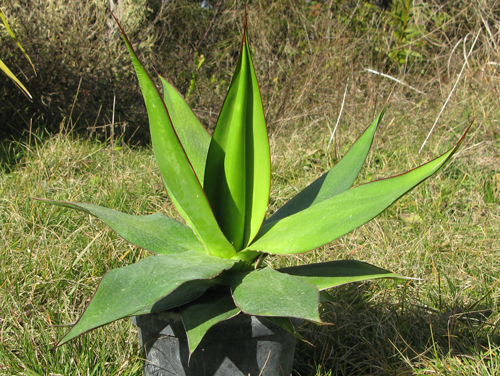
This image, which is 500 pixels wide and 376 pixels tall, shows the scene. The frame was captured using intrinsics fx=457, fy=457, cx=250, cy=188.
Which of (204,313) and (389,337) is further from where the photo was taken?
(389,337)

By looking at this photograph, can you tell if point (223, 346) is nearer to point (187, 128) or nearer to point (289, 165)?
point (187, 128)

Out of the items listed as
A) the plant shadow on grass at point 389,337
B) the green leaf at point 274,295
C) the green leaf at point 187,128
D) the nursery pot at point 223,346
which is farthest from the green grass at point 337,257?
the green leaf at point 187,128

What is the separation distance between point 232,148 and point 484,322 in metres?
1.19

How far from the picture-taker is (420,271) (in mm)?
2059

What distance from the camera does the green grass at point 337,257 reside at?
1.55 m

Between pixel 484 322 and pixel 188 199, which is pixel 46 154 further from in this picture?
pixel 484 322

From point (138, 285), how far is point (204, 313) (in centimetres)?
18

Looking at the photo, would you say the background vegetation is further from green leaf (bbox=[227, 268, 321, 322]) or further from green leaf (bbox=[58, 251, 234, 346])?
green leaf (bbox=[227, 268, 321, 322])

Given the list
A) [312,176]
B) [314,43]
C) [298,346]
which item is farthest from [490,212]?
[314,43]

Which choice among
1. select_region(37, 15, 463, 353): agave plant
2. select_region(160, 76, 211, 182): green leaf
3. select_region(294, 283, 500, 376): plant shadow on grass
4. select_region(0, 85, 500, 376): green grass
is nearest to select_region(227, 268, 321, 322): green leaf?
select_region(37, 15, 463, 353): agave plant

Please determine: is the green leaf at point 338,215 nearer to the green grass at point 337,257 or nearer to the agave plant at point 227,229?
the agave plant at point 227,229

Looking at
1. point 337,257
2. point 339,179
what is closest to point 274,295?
point 339,179

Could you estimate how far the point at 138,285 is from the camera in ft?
3.18

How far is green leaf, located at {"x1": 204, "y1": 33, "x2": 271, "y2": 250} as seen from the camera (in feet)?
3.47
